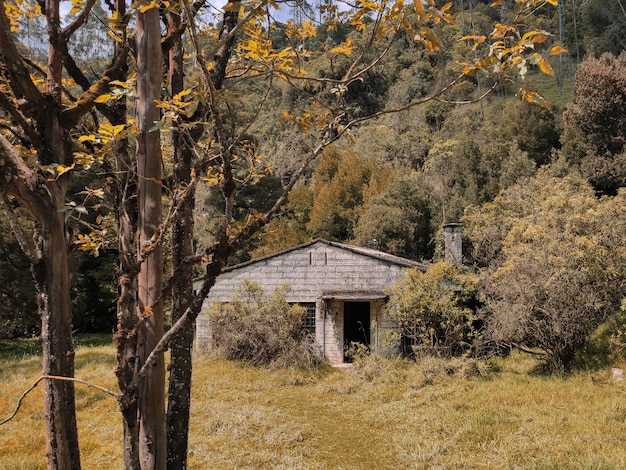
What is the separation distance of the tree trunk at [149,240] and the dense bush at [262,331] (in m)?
10.2

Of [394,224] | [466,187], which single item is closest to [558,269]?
[394,224]

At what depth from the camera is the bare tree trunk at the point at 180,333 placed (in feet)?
7.95

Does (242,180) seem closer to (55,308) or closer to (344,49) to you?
(344,49)

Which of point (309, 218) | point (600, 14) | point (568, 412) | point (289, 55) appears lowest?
point (568, 412)

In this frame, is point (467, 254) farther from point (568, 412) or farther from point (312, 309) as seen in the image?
point (568, 412)

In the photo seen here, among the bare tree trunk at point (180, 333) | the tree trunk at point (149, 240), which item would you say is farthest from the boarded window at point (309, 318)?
the tree trunk at point (149, 240)

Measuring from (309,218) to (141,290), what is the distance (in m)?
27.3

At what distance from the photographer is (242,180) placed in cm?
266

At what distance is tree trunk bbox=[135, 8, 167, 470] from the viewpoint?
2.09 m

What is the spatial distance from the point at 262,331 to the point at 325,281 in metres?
2.52

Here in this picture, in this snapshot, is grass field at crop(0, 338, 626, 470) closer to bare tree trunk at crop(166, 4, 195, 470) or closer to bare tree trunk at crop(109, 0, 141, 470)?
bare tree trunk at crop(166, 4, 195, 470)

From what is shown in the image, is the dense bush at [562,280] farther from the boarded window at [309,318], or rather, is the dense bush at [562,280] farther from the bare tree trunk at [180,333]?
the bare tree trunk at [180,333]

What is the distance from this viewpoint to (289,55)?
2.70 meters

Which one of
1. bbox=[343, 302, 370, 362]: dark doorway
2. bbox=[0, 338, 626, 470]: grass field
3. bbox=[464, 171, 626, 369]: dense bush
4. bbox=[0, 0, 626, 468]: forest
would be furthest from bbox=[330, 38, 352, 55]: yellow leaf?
bbox=[343, 302, 370, 362]: dark doorway
